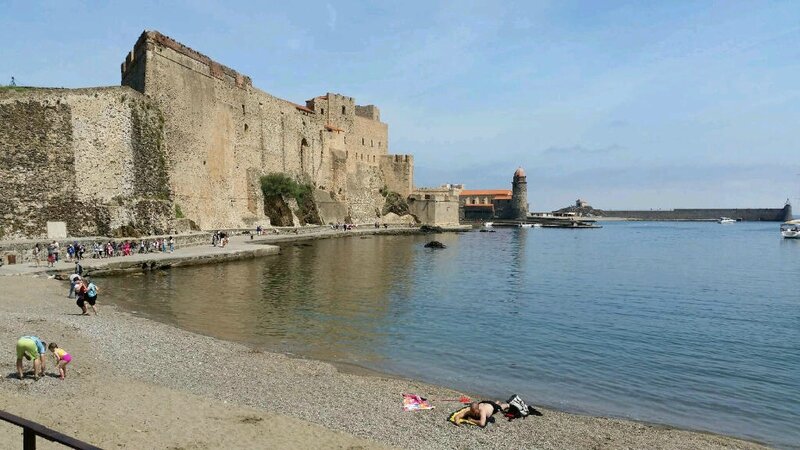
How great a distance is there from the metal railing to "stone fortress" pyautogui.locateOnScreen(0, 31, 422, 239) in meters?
23.8

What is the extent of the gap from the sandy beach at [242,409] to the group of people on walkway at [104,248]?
11361mm

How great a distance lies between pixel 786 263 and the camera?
134ft

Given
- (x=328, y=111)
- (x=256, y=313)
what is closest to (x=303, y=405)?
(x=256, y=313)

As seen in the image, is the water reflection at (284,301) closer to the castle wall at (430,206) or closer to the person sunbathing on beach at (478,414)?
the person sunbathing on beach at (478,414)

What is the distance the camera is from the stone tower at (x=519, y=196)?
346 ft

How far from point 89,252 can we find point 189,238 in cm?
765

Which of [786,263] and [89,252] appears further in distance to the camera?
[786,263]

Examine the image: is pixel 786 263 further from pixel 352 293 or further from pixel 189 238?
pixel 189 238

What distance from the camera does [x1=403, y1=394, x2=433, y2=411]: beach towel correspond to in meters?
8.70

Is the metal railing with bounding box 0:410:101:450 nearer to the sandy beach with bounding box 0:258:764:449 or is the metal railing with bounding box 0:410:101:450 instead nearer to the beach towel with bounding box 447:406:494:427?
the sandy beach with bounding box 0:258:764:449

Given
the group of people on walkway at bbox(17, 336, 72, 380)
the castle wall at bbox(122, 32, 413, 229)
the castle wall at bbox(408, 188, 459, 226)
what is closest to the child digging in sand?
the group of people on walkway at bbox(17, 336, 72, 380)

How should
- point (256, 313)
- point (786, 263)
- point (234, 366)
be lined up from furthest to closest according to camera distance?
1. point (786, 263)
2. point (256, 313)
3. point (234, 366)

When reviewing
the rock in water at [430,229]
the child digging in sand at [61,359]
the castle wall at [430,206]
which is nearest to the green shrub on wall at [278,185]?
the rock in water at [430,229]

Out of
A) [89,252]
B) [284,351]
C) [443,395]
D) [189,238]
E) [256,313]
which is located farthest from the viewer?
[189,238]
